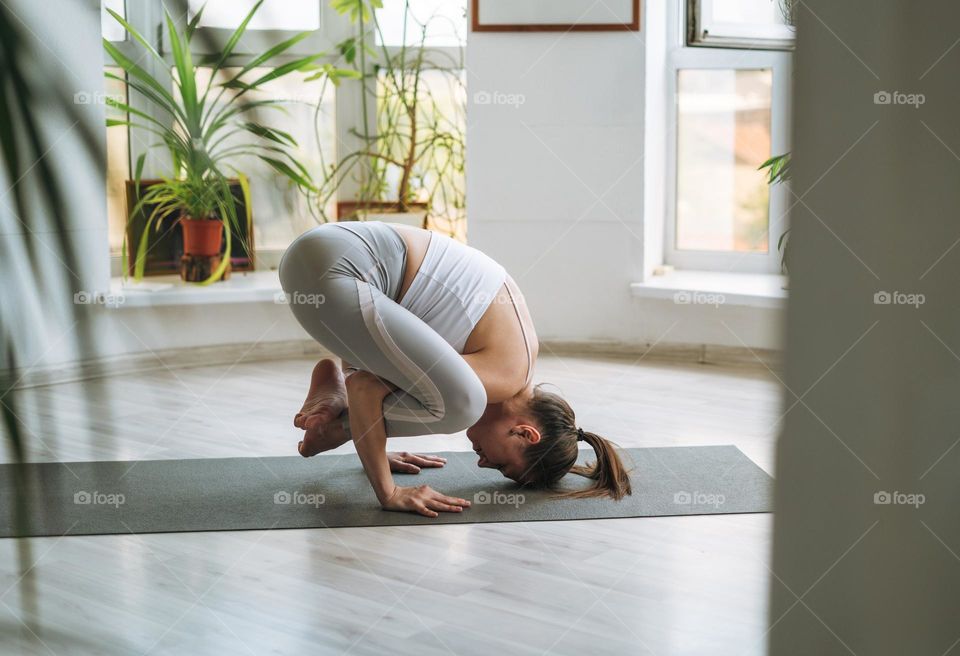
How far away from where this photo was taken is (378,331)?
2.21m

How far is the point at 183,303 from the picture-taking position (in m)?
3.98

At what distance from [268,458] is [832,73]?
2.54 meters

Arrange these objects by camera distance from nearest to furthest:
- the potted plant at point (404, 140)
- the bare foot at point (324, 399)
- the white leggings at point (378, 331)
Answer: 1. the white leggings at point (378, 331)
2. the bare foot at point (324, 399)
3. the potted plant at point (404, 140)

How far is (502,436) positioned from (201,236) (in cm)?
217

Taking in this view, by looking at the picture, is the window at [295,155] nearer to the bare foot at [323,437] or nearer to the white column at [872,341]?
the bare foot at [323,437]

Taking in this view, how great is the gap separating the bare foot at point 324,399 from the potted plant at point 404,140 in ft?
5.80

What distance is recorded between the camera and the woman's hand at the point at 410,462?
2.62 m

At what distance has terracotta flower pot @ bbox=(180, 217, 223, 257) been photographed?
4.08 m

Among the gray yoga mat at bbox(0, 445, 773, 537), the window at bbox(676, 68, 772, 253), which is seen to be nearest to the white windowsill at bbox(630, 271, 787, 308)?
the window at bbox(676, 68, 772, 253)

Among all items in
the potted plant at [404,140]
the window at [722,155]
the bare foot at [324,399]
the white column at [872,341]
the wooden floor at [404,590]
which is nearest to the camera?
the white column at [872,341]

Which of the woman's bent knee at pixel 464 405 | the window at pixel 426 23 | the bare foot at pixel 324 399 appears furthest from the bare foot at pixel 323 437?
the window at pixel 426 23

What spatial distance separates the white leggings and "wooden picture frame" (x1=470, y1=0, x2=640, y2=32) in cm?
201

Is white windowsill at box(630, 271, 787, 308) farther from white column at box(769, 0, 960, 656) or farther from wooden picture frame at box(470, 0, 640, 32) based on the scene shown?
white column at box(769, 0, 960, 656)

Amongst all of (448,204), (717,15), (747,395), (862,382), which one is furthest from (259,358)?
(862,382)
